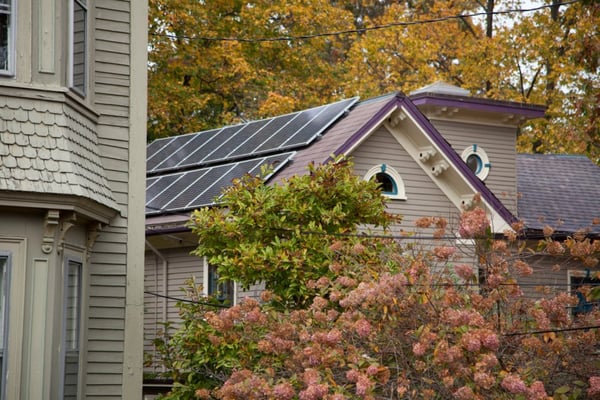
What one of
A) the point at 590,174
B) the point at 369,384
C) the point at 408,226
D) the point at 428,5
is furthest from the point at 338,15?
the point at 369,384

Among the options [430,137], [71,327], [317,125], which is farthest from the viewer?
[317,125]

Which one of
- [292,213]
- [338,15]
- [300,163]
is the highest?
[338,15]

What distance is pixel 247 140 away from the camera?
22.2 meters

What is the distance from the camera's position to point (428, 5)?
3888 cm

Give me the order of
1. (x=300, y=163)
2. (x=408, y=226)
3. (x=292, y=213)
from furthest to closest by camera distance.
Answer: (x=408, y=226), (x=300, y=163), (x=292, y=213)

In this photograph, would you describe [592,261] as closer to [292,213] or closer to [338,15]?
[292,213]

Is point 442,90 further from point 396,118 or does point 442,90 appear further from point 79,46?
point 79,46

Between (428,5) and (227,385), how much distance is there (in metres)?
29.2

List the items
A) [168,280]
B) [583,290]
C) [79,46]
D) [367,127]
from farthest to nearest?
1. [168,280]
2. [367,127]
3. [79,46]
4. [583,290]

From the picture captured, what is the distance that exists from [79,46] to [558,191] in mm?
16858

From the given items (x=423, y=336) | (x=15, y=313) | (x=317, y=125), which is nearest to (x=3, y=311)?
(x=15, y=313)

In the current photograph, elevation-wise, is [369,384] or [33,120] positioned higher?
[33,120]

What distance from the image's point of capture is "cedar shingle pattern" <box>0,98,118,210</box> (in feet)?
36.9

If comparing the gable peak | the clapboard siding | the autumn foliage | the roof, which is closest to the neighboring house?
the roof
